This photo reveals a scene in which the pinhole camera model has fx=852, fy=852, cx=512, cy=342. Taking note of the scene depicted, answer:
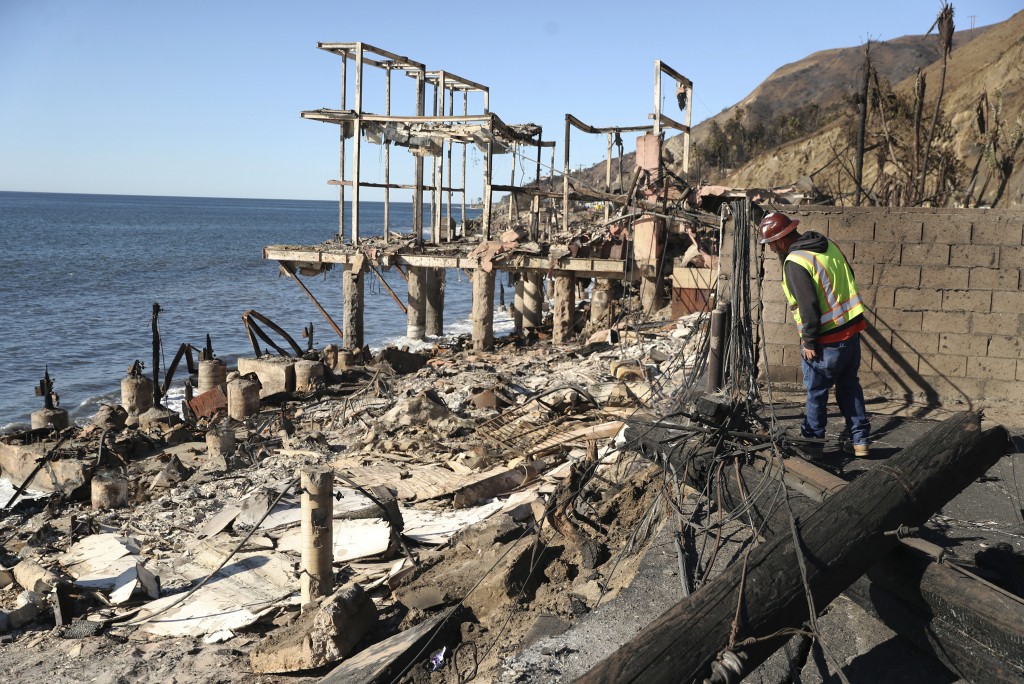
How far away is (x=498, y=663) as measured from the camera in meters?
4.71

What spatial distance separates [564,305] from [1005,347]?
11289 millimetres

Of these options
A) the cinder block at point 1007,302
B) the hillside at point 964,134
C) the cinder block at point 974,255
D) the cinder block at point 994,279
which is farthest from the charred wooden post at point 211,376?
the cinder block at point 1007,302

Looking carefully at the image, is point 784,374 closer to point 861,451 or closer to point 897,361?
point 897,361

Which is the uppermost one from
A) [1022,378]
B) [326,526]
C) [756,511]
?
[1022,378]

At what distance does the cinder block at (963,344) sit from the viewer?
745 cm

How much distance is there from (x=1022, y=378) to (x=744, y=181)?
36452mm

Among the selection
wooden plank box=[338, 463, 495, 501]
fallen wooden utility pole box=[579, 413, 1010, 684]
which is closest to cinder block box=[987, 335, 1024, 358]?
fallen wooden utility pole box=[579, 413, 1010, 684]

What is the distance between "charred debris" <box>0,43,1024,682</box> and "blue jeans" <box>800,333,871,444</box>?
1.35ft

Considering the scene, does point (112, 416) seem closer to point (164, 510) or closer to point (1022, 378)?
point (164, 510)

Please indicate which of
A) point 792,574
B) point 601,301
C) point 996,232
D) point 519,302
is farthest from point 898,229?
point 519,302

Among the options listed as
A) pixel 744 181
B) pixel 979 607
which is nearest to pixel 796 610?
pixel 979 607

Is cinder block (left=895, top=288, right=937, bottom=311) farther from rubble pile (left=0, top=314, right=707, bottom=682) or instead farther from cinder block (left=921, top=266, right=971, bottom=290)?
rubble pile (left=0, top=314, right=707, bottom=682)

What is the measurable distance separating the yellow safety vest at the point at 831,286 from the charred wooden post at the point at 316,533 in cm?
349

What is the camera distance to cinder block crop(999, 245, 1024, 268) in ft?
23.7
